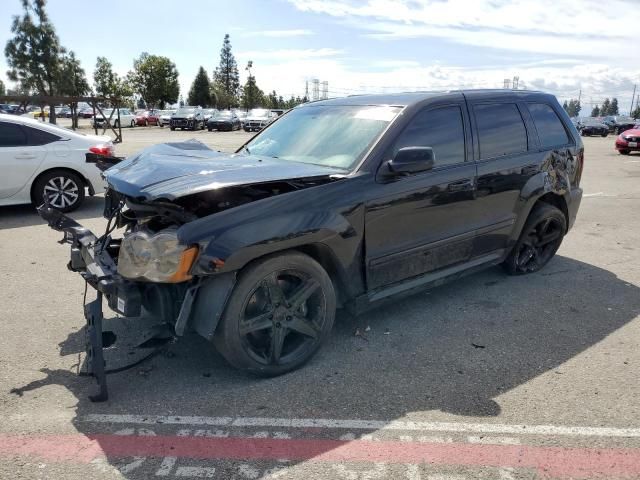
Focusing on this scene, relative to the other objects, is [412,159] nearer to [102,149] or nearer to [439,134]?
[439,134]

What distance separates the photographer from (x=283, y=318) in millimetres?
3422

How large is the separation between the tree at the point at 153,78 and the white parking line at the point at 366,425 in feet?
241

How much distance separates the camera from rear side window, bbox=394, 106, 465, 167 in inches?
159

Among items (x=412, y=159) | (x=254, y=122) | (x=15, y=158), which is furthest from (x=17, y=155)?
(x=254, y=122)

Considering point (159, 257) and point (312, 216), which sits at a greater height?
point (312, 216)

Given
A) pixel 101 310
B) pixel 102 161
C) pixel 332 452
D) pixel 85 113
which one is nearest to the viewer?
pixel 332 452

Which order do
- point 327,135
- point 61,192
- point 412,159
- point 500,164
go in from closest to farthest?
point 412,159
point 327,135
point 500,164
point 61,192

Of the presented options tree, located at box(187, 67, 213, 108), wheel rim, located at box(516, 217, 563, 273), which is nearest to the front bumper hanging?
wheel rim, located at box(516, 217, 563, 273)

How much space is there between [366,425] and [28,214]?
7.35 m

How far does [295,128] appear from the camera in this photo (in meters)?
4.64

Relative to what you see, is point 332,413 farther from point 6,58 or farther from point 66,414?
point 6,58

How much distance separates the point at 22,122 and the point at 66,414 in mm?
6476

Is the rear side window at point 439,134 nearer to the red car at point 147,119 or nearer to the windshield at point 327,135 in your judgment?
the windshield at point 327,135

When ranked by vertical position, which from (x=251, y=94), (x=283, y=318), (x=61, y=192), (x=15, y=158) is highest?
(x=251, y=94)
